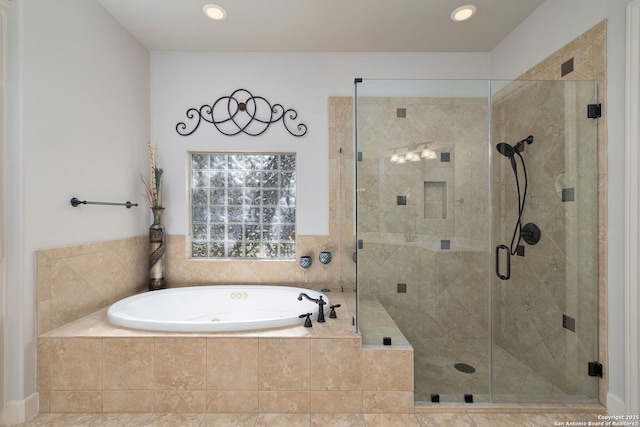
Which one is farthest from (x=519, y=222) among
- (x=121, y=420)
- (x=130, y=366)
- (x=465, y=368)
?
(x=121, y=420)

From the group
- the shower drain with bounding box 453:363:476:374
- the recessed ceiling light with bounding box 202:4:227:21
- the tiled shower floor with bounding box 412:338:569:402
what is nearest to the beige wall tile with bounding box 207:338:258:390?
the tiled shower floor with bounding box 412:338:569:402

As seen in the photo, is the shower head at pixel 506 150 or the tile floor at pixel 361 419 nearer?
the tile floor at pixel 361 419

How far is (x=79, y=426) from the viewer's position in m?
1.69

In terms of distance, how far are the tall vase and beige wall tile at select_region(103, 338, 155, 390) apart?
984 millimetres

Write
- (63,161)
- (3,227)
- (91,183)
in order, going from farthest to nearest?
1. (91,183)
2. (63,161)
3. (3,227)

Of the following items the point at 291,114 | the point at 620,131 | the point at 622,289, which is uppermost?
the point at 291,114

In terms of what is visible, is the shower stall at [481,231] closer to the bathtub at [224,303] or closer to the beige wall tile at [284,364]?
the beige wall tile at [284,364]

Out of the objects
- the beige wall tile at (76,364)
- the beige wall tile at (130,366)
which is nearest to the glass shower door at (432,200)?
the beige wall tile at (130,366)

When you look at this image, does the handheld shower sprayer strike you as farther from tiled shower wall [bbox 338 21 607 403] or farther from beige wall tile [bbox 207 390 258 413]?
beige wall tile [bbox 207 390 258 413]

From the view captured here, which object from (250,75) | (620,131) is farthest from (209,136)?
(620,131)

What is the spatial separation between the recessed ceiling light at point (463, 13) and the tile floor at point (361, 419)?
2.57 meters

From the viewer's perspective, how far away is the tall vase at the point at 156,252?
→ 275 centimetres

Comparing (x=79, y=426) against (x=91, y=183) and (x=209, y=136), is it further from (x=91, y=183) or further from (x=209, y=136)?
(x=209, y=136)

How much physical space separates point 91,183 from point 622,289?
10.7ft
